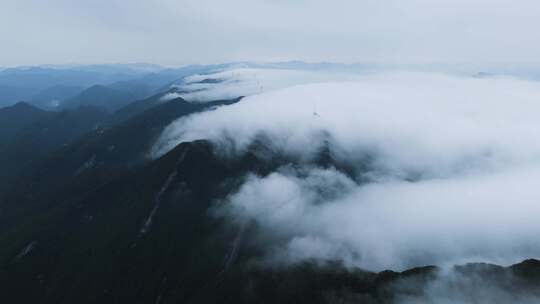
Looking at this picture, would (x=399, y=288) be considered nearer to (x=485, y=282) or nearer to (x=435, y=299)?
(x=435, y=299)

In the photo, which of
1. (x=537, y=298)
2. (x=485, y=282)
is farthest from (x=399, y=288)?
(x=537, y=298)

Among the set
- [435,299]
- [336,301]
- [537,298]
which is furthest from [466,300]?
[336,301]

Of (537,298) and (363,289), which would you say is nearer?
(537,298)

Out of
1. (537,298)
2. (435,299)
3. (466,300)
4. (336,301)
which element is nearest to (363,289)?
(336,301)

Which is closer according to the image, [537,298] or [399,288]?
[537,298]

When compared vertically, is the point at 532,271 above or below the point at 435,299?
above

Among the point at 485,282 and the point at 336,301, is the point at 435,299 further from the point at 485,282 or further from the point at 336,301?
the point at 336,301

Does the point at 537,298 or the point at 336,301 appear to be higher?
the point at 537,298

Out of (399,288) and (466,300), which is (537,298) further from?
(399,288)
